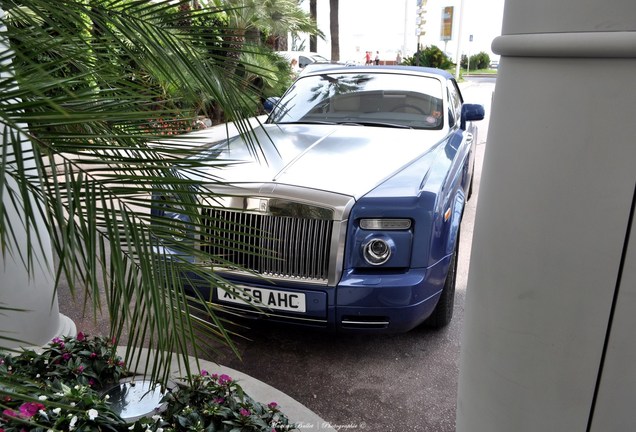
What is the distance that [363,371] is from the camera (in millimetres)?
3324

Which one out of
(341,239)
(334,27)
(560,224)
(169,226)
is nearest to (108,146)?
(169,226)

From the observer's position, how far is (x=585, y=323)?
40.3 inches

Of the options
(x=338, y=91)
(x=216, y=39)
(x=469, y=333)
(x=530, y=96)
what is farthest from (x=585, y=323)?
(x=338, y=91)

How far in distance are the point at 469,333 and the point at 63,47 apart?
1.24 metres

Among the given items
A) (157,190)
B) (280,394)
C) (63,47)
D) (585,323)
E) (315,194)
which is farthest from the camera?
(315,194)

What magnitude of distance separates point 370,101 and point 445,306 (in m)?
1.99

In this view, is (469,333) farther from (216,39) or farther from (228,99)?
(216,39)

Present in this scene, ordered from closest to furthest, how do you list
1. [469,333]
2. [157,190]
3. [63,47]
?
[469,333] → [157,190] → [63,47]

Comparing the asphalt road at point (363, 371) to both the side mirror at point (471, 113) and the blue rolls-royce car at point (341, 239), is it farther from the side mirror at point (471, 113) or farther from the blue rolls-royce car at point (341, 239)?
the side mirror at point (471, 113)

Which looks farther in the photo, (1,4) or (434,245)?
(434,245)

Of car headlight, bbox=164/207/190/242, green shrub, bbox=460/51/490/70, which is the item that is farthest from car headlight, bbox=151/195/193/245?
green shrub, bbox=460/51/490/70

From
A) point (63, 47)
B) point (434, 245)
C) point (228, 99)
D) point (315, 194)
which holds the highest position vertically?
point (63, 47)

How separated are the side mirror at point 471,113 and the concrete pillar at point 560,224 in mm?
4022

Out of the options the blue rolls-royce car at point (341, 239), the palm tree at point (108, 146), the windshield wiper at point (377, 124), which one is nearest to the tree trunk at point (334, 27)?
the windshield wiper at point (377, 124)
